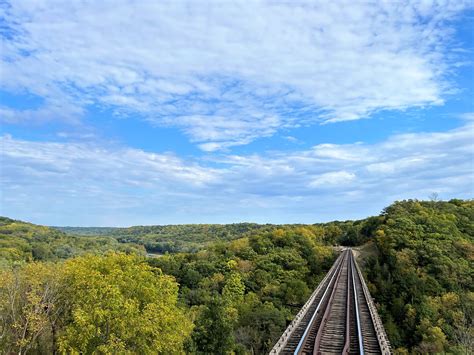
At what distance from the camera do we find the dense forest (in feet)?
66.3

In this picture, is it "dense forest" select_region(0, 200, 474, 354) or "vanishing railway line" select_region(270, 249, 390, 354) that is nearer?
"vanishing railway line" select_region(270, 249, 390, 354)

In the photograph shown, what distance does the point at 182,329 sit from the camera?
23.7 metres

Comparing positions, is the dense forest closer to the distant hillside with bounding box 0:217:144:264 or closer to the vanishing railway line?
the vanishing railway line

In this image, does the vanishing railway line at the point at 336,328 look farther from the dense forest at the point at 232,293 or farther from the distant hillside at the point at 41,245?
the distant hillside at the point at 41,245

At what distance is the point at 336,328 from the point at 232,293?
3301cm

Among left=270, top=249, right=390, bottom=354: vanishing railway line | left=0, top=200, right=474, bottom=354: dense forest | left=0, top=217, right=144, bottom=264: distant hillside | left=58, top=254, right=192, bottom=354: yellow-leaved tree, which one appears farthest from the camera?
left=0, top=217, right=144, bottom=264: distant hillside

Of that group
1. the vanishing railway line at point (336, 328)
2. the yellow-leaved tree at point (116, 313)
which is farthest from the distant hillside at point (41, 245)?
the yellow-leaved tree at point (116, 313)

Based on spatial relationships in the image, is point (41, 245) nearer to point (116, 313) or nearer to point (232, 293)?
point (232, 293)

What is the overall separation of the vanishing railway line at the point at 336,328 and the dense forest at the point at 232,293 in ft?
17.5

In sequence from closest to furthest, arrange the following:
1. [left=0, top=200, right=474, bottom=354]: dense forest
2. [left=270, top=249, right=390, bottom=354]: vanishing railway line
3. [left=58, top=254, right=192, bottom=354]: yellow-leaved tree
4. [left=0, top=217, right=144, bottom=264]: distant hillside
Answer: [left=58, top=254, right=192, bottom=354]: yellow-leaved tree → [left=270, top=249, right=390, bottom=354]: vanishing railway line → [left=0, top=200, right=474, bottom=354]: dense forest → [left=0, top=217, right=144, bottom=264]: distant hillside

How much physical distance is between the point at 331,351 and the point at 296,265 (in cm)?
4820

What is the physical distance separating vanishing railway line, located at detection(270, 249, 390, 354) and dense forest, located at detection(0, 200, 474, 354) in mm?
5341

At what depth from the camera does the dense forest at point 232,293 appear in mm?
20219

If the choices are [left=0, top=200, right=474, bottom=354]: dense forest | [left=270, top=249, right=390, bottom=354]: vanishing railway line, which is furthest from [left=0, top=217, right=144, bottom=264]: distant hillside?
[left=270, top=249, right=390, bottom=354]: vanishing railway line
